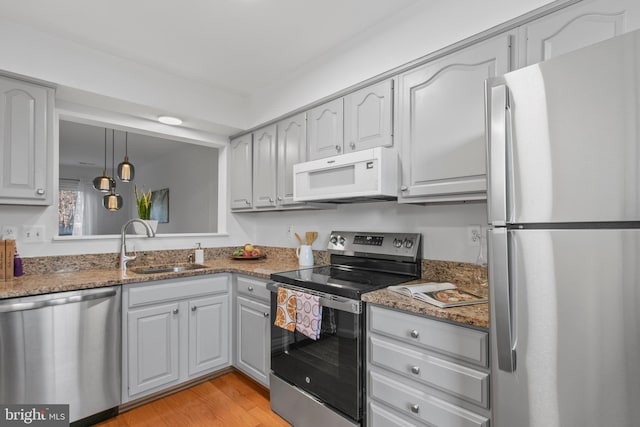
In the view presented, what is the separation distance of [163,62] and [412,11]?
1.79 m

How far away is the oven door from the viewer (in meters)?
1.63

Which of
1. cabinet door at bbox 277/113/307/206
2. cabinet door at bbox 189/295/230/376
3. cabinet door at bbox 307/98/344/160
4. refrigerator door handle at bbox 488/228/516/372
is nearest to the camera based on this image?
refrigerator door handle at bbox 488/228/516/372

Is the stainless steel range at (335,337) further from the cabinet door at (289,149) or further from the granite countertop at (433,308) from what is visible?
the cabinet door at (289,149)

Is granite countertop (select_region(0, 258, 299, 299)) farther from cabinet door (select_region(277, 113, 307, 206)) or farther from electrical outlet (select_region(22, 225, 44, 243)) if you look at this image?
cabinet door (select_region(277, 113, 307, 206))

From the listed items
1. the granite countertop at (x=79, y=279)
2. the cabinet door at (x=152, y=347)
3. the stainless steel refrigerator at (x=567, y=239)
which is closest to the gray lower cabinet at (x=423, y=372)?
the stainless steel refrigerator at (x=567, y=239)

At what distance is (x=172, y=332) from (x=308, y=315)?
1.09 metres

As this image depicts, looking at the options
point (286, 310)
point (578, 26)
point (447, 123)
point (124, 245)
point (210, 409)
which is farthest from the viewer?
point (124, 245)

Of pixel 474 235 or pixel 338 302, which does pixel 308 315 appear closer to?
pixel 338 302

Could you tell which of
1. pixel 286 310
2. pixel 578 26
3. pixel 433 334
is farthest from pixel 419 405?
pixel 578 26

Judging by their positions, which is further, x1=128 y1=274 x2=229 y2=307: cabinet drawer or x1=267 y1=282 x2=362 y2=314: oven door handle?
x1=128 y1=274 x2=229 y2=307: cabinet drawer

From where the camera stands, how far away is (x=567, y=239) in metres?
0.92

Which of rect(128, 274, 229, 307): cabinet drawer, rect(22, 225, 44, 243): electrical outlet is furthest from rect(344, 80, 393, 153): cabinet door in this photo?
rect(22, 225, 44, 243): electrical outlet

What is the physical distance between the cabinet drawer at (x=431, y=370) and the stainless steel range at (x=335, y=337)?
12 cm

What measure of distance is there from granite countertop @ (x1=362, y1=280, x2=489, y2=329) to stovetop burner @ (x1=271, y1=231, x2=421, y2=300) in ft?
0.32
